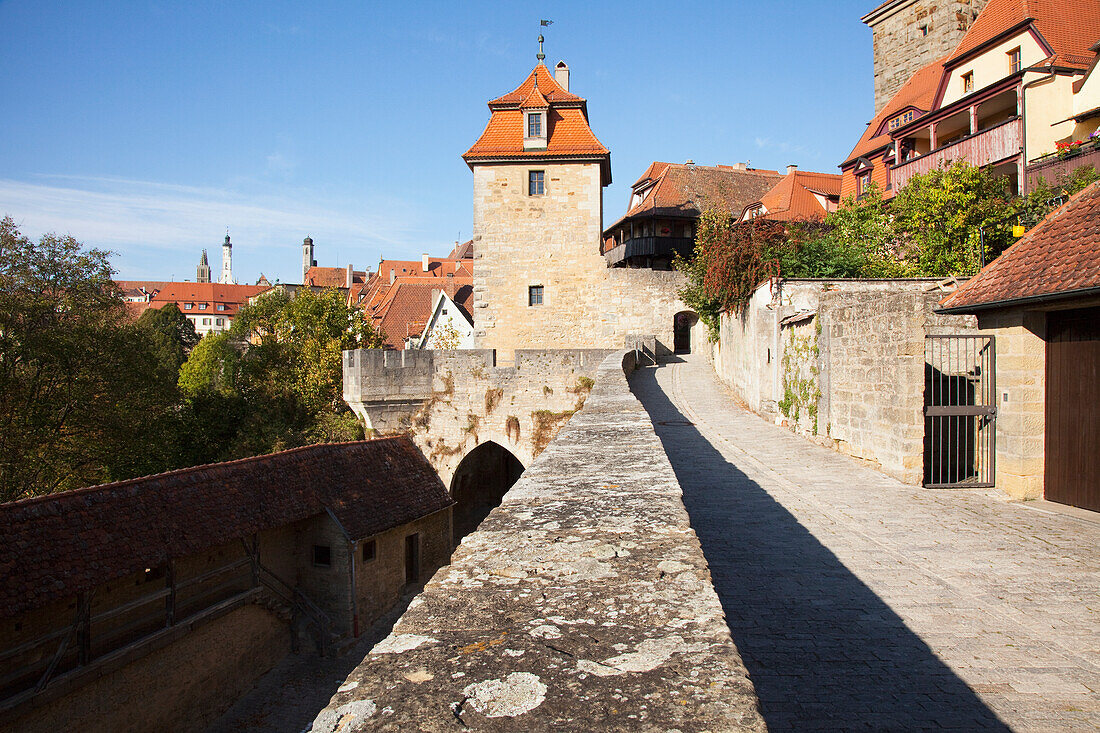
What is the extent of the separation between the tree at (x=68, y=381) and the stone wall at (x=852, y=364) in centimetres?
2108

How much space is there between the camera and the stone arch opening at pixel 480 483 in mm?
20922

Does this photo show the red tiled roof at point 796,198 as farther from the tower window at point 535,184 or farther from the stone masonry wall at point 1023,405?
the stone masonry wall at point 1023,405

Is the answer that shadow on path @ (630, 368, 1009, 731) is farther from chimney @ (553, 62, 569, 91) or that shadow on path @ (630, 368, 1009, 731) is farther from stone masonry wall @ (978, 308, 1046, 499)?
chimney @ (553, 62, 569, 91)

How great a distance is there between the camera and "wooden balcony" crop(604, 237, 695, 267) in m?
33.5

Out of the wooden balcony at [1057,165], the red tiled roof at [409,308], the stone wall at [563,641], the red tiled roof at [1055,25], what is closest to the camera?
the stone wall at [563,641]

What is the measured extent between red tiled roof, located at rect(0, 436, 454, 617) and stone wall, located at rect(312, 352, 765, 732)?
31.0ft

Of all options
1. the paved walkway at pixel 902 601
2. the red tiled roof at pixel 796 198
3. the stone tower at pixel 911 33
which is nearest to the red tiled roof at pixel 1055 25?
the stone tower at pixel 911 33

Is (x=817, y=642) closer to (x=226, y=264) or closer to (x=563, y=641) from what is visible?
(x=563, y=641)

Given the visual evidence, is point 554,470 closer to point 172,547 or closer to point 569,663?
point 569,663

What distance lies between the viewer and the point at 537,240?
25297mm

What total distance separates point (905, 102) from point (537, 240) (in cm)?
1729

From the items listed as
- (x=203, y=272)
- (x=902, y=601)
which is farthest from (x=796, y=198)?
(x=203, y=272)

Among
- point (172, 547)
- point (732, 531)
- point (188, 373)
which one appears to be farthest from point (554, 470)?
point (188, 373)

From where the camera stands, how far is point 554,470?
4477 millimetres
